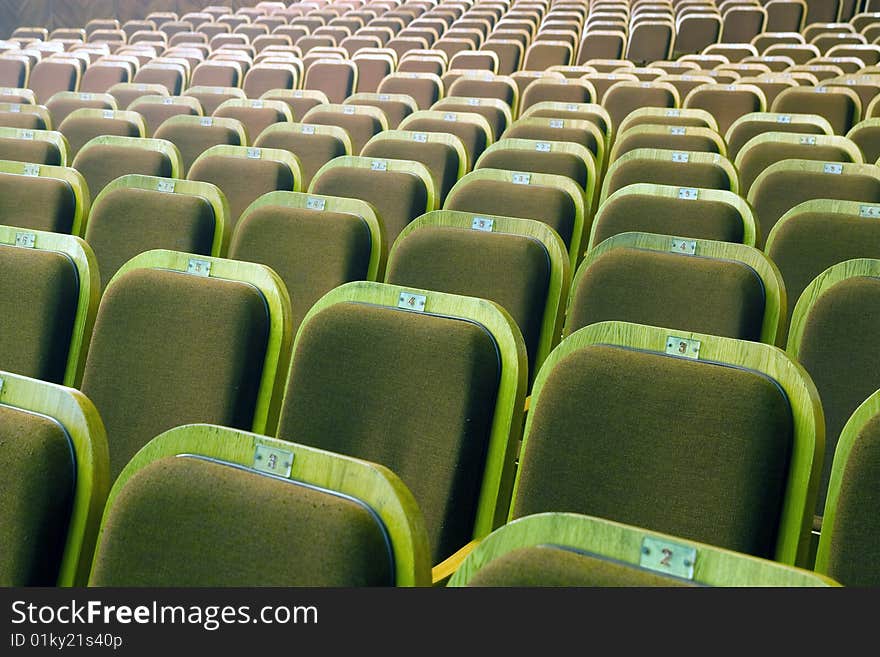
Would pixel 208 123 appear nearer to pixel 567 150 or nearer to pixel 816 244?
pixel 567 150

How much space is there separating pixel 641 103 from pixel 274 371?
1.11 m

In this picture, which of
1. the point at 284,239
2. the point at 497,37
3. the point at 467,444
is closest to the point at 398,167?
the point at 284,239

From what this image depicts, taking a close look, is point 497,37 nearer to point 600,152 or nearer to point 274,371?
point 600,152

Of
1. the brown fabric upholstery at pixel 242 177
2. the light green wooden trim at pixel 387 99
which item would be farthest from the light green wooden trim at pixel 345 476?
the light green wooden trim at pixel 387 99

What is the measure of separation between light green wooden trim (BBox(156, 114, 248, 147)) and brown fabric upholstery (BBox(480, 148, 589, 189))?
0.33 meters

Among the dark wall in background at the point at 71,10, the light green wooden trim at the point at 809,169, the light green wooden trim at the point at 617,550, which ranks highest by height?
the dark wall in background at the point at 71,10

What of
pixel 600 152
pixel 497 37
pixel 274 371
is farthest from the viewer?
pixel 497 37

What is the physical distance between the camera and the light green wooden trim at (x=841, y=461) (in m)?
0.39

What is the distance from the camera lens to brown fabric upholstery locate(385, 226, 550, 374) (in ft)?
2.18

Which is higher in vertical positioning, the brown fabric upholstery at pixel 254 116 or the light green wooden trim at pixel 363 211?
the brown fabric upholstery at pixel 254 116

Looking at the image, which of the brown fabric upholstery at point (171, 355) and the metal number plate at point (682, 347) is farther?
the brown fabric upholstery at point (171, 355)

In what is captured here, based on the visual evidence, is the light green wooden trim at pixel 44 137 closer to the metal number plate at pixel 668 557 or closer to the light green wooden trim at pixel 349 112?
the light green wooden trim at pixel 349 112

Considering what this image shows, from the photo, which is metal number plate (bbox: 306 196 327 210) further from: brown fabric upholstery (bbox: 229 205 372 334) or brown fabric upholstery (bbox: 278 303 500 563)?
brown fabric upholstery (bbox: 278 303 500 563)

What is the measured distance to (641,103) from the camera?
152 centimetres
